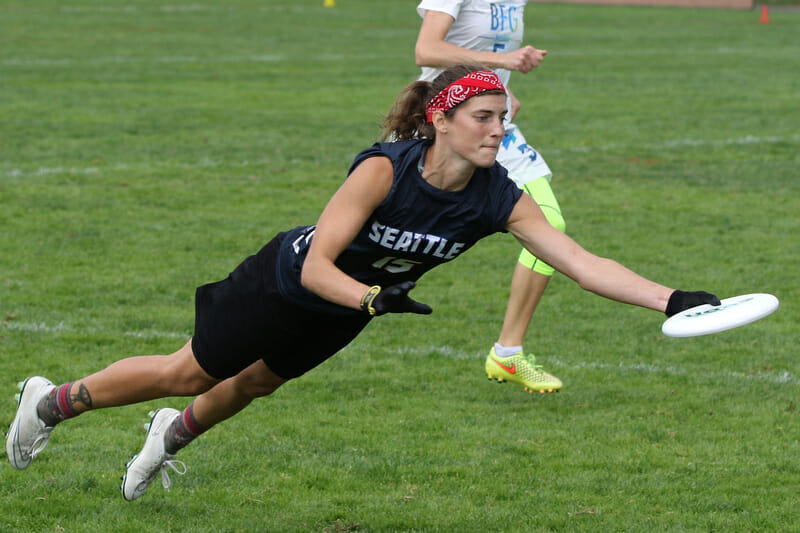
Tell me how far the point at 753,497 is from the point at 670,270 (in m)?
4.12

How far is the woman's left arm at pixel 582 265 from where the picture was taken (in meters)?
4.01

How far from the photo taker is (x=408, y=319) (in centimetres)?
792

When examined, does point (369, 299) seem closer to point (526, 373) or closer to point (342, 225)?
point (342, 225)

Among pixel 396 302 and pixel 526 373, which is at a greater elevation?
pixel 396 302

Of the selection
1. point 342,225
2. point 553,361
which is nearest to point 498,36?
point 553,361

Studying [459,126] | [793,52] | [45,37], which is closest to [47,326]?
[459,126]

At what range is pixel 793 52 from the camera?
2538 centimetres

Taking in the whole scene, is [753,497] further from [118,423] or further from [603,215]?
[603,215]

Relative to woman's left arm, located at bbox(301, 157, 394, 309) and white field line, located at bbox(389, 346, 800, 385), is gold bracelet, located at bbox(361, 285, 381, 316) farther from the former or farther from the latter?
white field line, located at bbox(389, 346, 800, 385)

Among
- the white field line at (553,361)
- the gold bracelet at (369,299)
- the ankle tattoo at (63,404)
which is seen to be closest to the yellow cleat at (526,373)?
the white field line at (553,361)

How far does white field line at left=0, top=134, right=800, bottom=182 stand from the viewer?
1200cm

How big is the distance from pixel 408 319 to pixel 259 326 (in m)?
3.54

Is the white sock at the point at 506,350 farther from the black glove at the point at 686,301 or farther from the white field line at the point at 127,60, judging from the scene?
the white field line at the point at 127,60

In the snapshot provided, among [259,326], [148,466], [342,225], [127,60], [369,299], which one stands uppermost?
[342,225]
